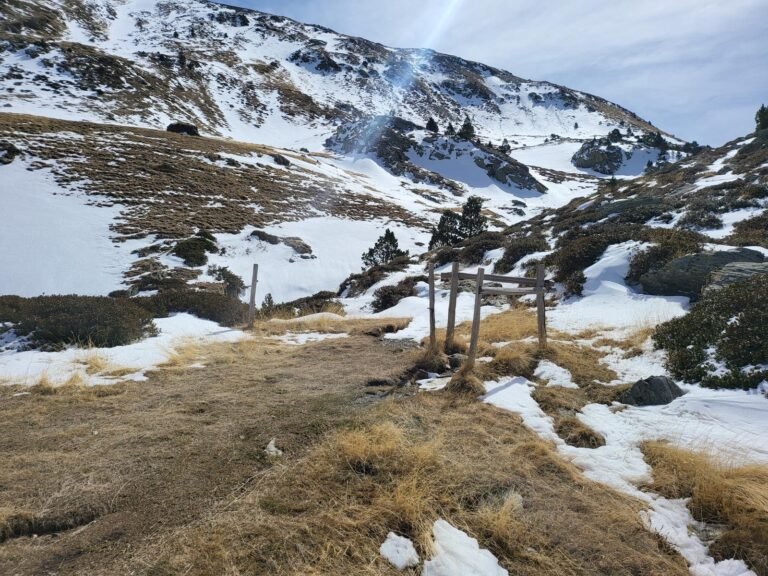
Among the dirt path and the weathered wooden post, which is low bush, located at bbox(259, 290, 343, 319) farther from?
the weathered wooden post

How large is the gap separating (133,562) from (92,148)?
53.4 metres

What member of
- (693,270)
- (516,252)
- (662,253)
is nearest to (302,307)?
(516,252)

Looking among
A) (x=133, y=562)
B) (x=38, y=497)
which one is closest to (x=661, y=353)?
(x=133, y=562)

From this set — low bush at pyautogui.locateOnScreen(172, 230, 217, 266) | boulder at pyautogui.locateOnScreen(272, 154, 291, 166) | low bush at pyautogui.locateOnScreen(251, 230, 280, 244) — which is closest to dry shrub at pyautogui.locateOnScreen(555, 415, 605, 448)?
low bush at pyautogui.locateOnScreen(172, 230, 217, 266)

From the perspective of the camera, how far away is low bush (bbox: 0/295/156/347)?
345 inches

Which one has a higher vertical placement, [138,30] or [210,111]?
[138,30]

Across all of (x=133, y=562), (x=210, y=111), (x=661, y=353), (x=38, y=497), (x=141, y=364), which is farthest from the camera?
(x=210, y=111)

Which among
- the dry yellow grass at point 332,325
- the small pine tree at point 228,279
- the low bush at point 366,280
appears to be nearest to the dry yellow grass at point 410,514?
the dry yellow grass at point 332,325

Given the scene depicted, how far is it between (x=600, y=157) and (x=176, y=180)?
94.9 metres

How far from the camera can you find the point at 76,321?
9.19m

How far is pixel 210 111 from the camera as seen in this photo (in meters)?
91.6

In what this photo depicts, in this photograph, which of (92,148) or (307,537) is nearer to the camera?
(307,537)

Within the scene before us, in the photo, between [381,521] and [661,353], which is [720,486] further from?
[661,353]

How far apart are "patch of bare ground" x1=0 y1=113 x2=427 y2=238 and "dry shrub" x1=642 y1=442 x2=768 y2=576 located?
31.6 metres
